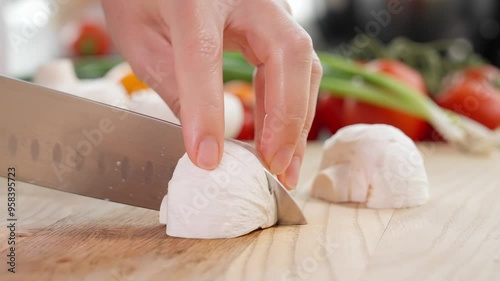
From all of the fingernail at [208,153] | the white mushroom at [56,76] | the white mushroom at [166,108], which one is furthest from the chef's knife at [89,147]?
the white mushroom at [56,76]

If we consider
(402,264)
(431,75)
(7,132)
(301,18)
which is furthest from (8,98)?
(301,18)

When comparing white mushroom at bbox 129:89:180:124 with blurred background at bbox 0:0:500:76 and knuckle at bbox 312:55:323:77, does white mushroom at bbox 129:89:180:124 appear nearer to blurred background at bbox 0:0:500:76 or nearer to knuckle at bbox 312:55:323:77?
knuckle at bbox 312:55:323:77

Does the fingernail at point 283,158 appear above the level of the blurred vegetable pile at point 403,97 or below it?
above

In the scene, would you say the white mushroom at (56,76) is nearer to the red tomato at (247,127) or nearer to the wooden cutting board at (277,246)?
the red tomato at (247,127)

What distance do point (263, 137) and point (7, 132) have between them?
441 mm

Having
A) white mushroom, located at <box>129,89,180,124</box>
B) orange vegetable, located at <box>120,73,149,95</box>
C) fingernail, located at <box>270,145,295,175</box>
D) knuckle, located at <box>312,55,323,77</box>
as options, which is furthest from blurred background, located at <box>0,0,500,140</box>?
fingernail, located at <box>270,145,295,175</box>

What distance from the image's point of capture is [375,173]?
137 centimetres

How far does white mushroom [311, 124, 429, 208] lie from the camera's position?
4.43 ft

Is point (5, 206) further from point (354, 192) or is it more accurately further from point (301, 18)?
point (301, 18)

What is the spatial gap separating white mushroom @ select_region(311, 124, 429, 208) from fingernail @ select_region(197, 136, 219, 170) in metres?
0.39

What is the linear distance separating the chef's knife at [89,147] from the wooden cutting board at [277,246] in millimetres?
62

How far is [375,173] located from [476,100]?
3.83 feet

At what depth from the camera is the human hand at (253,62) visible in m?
1.05

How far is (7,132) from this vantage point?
1213 mm
